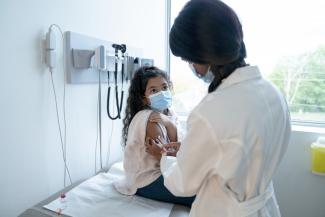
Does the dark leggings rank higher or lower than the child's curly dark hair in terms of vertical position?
lower

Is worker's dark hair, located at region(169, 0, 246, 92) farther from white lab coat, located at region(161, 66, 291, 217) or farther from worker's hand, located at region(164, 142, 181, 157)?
worker's hand, located at region(164, 142, 181, 157)

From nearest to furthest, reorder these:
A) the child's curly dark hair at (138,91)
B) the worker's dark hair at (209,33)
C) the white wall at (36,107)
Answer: the worker's dark hair at (209,33) < the white wall at (36,107) < the child's curly dark hair at (138,91)

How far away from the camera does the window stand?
214 cm

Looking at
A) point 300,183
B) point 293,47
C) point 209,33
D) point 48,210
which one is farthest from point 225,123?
point 293,47

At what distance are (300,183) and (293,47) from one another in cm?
→ 107

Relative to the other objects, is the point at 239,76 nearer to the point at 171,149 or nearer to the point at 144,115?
the point at 171,149

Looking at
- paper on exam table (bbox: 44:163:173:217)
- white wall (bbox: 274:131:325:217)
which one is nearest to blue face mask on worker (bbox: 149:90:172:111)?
paper on exam table (bbox: 44:163:173:217)

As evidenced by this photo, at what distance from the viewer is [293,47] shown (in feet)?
7.23

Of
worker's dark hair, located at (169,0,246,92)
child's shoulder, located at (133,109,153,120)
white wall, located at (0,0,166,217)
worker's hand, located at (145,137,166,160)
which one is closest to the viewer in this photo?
worker's dark hair, located at (169,0,246,92)

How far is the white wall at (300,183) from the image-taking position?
1.88 meters

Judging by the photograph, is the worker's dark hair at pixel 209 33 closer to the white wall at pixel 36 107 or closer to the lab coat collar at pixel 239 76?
the lab coat collar at pixel 239 76

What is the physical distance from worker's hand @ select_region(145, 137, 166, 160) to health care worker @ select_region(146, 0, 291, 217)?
13.9 inches

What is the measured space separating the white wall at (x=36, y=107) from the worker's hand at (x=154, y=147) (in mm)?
440

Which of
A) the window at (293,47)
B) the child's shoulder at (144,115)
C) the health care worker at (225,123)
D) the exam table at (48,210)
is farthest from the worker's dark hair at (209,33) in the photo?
the window at (293,47)
